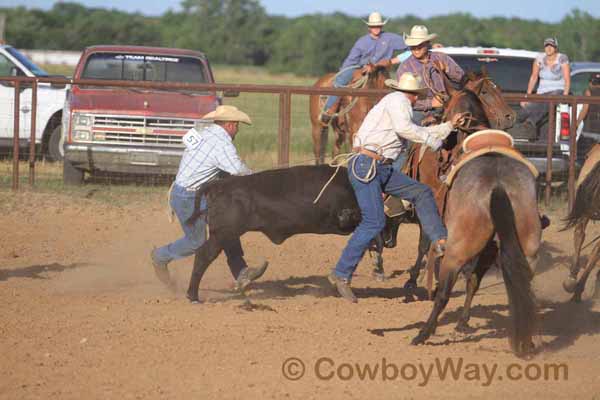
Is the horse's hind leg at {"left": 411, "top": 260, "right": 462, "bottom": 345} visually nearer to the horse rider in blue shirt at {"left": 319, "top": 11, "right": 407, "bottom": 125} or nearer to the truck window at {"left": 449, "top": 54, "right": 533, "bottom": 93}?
the horse rider in blue shirt at {"left": 319, "top": 11, "right": 407, "bottom": 125}

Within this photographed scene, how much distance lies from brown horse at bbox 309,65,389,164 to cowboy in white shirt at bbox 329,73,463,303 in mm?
3694

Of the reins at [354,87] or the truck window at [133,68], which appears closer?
the reins at [354,87]

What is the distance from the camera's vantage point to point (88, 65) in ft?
45.4

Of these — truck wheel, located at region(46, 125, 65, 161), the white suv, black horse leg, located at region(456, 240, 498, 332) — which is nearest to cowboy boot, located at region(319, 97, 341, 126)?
the white suv

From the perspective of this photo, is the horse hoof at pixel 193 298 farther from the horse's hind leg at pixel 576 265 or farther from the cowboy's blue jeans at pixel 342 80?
the cowboy's blue jeans at pixel 342 80

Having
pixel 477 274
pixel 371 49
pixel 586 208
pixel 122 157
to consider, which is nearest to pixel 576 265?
pixel 586 208

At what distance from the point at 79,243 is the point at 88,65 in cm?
367

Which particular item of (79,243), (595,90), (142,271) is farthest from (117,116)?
(595,90)

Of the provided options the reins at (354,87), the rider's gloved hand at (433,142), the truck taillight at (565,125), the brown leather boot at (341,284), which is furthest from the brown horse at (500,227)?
the truck taillight at (565,125)

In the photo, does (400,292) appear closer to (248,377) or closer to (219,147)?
(219,147)

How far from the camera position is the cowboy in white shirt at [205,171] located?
26.8 feet

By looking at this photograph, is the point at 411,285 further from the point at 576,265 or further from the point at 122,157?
the point at 122,157

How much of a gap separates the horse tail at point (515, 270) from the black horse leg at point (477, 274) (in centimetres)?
67

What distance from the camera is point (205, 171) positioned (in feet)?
27.4
